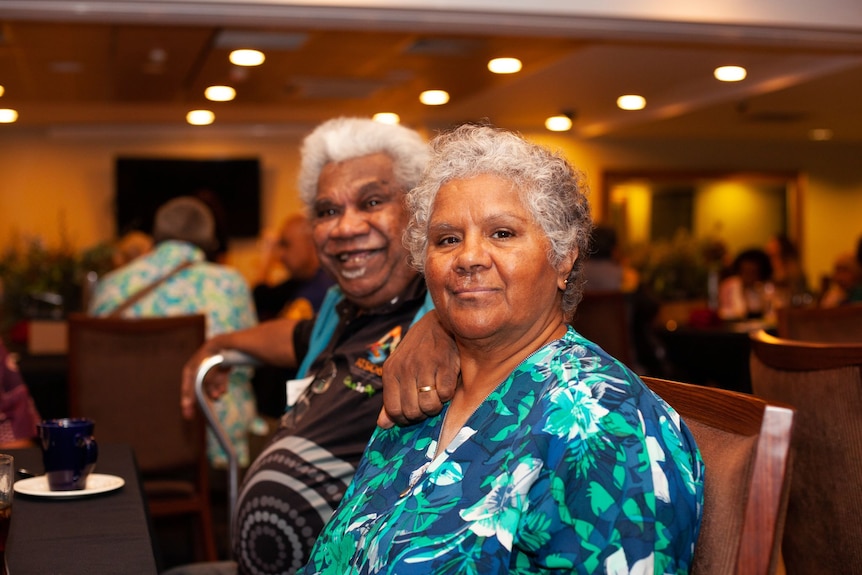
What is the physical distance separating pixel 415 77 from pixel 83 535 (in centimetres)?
515

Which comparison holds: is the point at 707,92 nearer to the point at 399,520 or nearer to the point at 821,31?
the point at 821,31

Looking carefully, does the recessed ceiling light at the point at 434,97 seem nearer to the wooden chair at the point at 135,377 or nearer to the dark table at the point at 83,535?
the wooden chair at the point at 135,377

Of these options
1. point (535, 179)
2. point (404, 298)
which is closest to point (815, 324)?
point (404, 298)

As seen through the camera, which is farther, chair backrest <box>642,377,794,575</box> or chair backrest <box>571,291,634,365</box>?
chair backrest <box>571,291,634,365</box>

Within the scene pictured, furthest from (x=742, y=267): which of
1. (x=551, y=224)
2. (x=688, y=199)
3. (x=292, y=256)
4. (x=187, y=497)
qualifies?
(x=551, y=224)

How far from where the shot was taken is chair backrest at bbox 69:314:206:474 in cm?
315

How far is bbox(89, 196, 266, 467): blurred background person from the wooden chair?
339 millimetres

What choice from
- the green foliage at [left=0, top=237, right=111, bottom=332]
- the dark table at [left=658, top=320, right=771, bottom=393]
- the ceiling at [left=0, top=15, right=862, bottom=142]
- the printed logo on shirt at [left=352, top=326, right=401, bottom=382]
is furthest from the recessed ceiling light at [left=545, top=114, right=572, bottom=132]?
the printed logo on shirt at [left=352, top=326, right=401, bottom=382]

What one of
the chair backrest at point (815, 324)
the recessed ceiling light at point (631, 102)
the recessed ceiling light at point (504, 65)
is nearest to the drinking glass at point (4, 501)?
the chair backrest at point (815, 324)

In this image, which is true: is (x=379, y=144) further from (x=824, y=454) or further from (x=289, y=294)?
(x=289, y=294)

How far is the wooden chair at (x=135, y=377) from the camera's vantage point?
3.15 m

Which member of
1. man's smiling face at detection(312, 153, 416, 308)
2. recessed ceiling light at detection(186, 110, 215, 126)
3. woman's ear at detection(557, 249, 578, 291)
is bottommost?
woman's ear at detection(557, 249, 578, 291)

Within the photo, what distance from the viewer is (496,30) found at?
403 centimetres

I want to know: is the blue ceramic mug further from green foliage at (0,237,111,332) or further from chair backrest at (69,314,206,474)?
green foliage at (0,237,111,332)
